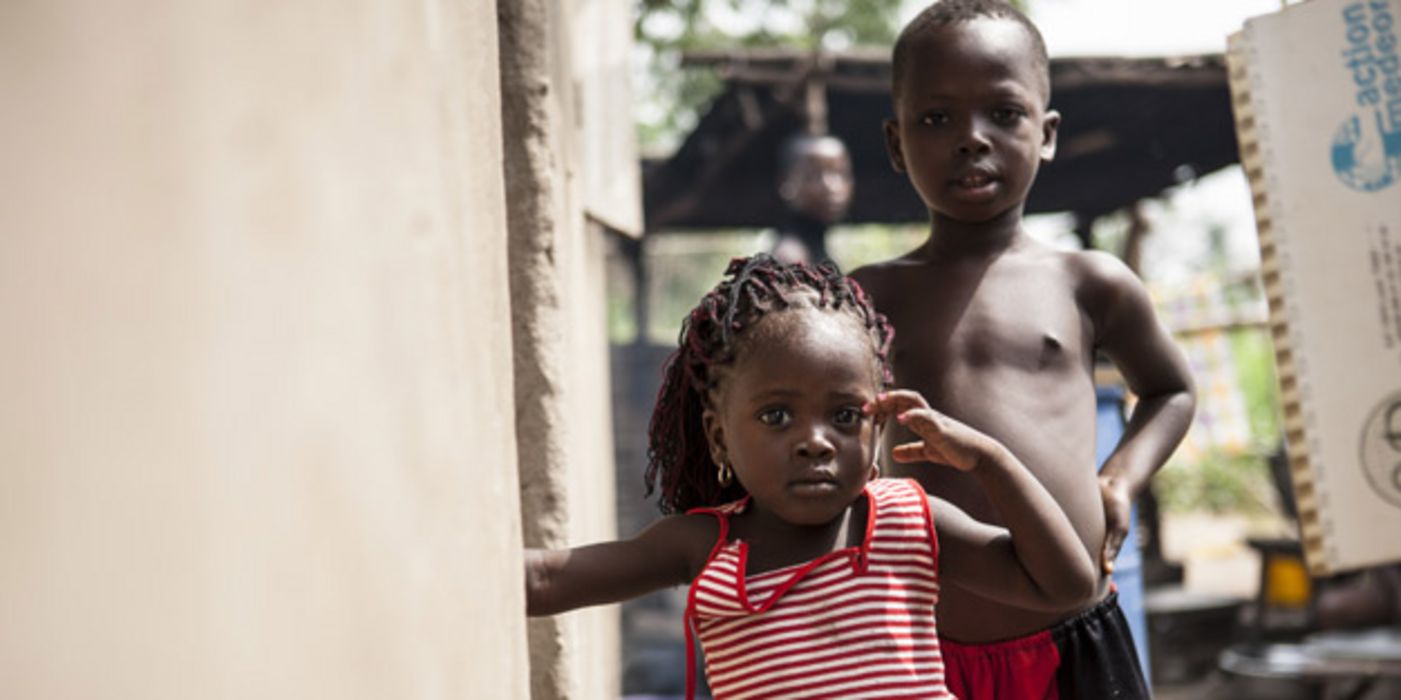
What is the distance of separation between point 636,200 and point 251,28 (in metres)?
2.30

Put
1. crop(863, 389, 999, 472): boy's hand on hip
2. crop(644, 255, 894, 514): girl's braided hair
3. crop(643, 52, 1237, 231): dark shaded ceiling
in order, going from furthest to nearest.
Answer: crop(643, 52, 1237, 231): dark shaded ceiling → crop(644, 255, 894, 514): girl's braided hair → crop(863, 389, 999, 472): boy's hand on hip

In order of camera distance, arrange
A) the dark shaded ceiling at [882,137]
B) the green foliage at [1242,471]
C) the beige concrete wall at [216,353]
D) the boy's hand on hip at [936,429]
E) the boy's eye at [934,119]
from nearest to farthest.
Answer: the beige concrete wall at [216,353], the boy's hand on hip at [936,429], the boy's eye at [934,119], the dark shaded ceiling at [882,137], the green foliage at [1242,471]

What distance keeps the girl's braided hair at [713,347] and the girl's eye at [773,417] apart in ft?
0.31

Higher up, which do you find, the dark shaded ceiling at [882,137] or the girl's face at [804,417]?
the dark shaded ceiling at [882,137]

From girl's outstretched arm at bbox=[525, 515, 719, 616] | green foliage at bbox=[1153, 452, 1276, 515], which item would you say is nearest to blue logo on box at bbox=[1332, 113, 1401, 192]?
girl's outstretched arm at bbox=[525, 515, 719, 616]

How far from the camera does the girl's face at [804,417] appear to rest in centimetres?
162

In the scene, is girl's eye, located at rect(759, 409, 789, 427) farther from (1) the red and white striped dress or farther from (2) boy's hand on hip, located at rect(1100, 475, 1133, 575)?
(2) boy's hand on hip, located at rect(1100, 475, 1133, 575)

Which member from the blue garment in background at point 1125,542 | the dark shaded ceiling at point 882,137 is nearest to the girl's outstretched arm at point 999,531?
the blue garment in background at point 1125,542

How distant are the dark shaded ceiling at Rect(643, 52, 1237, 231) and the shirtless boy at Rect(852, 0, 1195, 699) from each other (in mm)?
4503

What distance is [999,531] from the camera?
67.0 inches

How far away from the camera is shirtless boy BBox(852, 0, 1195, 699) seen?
2.01 metres

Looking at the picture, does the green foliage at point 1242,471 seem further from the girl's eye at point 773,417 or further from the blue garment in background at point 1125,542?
the girl's eye at point 773,417

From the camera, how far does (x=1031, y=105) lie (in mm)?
2127

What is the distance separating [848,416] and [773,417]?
9cm
